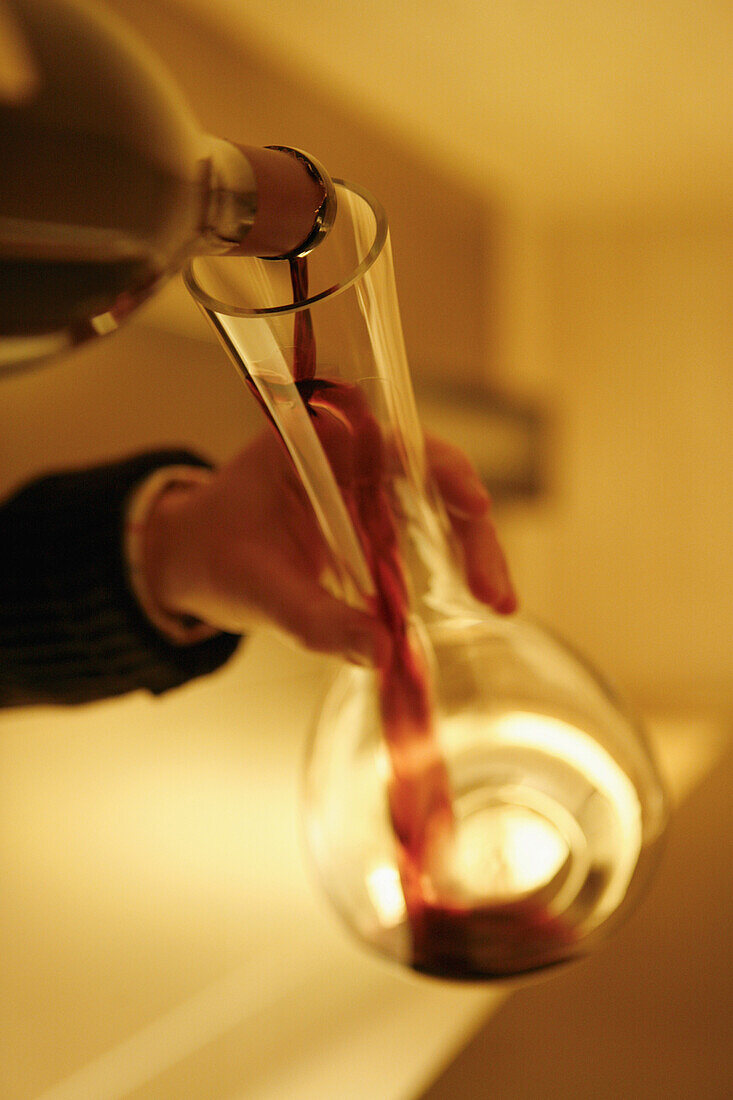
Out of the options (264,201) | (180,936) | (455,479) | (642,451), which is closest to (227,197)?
(264,201)

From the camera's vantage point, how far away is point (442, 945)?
0.96 ft

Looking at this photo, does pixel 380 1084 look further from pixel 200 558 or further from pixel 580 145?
pixel 580 145

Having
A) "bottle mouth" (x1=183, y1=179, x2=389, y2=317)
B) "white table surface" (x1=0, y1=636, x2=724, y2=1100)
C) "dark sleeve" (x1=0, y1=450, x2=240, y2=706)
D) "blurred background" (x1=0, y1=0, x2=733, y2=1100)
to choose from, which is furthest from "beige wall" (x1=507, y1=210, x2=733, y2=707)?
"bottle mouth" (x1=183, y1=179, x2=389, y2=317)

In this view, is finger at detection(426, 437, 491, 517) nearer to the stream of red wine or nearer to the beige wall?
the stream of red wine

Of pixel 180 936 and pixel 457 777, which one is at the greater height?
pixel 457 777

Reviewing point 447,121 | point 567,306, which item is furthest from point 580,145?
point 567,306

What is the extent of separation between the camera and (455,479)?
0.27 metres

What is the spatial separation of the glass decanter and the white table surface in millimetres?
255

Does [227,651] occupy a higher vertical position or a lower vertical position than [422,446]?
lower

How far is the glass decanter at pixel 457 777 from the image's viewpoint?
0.90 feet

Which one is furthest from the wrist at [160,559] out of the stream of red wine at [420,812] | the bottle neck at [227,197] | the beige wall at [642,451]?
the beige wall at [642,451]

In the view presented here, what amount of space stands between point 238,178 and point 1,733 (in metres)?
0.50

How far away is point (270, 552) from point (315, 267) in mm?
151

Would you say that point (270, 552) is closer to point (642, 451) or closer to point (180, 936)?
point (180, 936)
